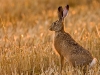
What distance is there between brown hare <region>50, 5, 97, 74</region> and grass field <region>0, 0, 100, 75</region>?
130 millimetres

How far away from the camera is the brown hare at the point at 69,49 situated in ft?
18.3

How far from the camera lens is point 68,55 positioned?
5730 millimetres

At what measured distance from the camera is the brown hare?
5570mm

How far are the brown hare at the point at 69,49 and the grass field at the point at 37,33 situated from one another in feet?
0.43

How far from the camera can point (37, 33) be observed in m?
8.77

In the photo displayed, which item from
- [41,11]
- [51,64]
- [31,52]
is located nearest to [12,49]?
[31,52]

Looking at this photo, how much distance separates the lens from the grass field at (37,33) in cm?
581

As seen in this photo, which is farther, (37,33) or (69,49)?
(37,33)

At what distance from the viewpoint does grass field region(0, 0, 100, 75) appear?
19.1 feet

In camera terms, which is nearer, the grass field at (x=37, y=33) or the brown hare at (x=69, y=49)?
the brown hare at (x=69, y=49)

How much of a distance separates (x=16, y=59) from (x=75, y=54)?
86 cm

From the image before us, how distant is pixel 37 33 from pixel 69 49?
3.08 meters

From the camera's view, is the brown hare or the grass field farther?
the grass field

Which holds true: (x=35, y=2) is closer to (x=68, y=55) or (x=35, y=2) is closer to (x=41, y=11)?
(x=41, y=11)
